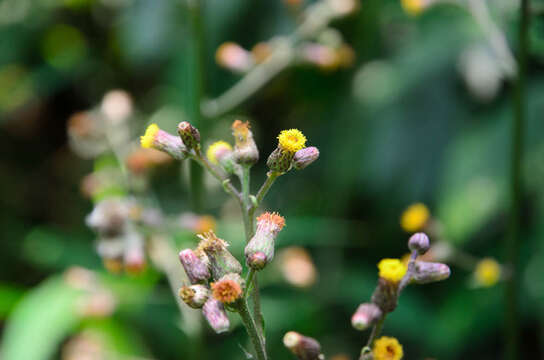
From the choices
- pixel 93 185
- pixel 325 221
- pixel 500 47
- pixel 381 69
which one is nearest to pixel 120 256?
pixel 93 185

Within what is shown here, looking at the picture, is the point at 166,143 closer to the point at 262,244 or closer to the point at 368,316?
the point at 262,244

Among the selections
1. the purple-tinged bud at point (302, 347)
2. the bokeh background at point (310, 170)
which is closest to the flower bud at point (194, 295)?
the purple-tinged bud at point (302, 347)

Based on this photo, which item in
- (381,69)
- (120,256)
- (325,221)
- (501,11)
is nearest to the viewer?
(120,256)

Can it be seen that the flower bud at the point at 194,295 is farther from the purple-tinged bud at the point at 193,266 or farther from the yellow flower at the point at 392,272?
the yellow flower at the point at 392,272

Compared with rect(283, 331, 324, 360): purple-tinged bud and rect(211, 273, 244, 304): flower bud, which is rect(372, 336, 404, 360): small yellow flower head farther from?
rect(211, 273, 244, 304): flower bud

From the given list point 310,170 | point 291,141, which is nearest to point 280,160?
point 291,141

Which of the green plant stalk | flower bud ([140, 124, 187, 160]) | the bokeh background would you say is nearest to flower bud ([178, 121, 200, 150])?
flower bud ([140, 124, 187, 160])

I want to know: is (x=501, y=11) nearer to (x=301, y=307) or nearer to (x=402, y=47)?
(x=402, y=47)
